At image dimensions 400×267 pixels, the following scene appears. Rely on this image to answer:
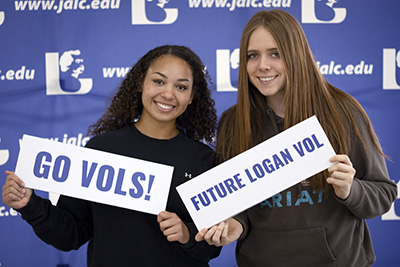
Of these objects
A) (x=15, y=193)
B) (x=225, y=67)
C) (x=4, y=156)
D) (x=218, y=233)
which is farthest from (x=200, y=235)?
(x=4, y=156)

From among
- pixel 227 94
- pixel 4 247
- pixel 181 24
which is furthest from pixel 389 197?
pixel 4 247

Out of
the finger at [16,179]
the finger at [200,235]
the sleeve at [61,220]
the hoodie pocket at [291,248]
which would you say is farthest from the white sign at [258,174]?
the finger at [16,179]

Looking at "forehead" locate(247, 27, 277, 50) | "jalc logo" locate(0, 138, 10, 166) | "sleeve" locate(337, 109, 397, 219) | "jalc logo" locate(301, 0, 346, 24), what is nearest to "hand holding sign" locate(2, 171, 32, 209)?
"forehead" locate(247, 27, 277, 50)

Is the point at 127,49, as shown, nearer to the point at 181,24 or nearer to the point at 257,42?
the point at 181,24

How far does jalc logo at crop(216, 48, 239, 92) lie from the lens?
2396mm

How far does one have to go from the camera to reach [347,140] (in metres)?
1.17

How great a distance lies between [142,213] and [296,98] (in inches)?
24.6

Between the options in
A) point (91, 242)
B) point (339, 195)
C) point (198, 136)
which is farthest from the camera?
point (198, 136)

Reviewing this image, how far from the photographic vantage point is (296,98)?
1179mm

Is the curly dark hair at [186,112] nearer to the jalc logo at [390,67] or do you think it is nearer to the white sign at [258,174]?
the white sign at [258,174]

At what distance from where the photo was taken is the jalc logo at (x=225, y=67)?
94.3 inches

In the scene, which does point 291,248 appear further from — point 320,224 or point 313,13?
point 313,13

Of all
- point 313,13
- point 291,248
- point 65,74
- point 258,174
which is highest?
point 313,13

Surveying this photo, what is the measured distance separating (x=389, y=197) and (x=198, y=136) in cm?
70
